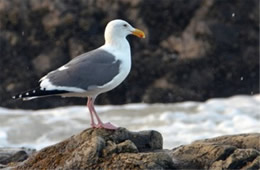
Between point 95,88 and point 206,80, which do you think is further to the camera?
point 206,80

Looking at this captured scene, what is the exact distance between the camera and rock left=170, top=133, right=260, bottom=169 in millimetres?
5254

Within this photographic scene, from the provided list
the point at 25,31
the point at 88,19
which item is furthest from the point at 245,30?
the point at 25,31

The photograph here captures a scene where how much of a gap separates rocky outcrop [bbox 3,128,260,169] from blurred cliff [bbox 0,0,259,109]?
6438 mm

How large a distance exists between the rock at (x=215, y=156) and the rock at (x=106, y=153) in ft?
0.52

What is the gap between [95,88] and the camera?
6.36 metres

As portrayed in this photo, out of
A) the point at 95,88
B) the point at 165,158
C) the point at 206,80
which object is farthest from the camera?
the point at 206,80

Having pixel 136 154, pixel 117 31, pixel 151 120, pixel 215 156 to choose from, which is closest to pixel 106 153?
pixel 136 154

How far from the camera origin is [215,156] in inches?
211

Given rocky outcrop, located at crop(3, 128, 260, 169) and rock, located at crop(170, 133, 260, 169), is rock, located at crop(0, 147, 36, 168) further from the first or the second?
rock, located at crop(170, 133, 260, 169)

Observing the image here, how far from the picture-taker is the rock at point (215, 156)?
17.2 feet

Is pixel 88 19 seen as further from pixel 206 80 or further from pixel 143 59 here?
pixel 206 80

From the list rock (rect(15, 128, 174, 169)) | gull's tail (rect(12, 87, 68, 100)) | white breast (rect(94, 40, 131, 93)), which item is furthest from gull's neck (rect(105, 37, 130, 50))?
rock (rect(15, 128, 174, 169))

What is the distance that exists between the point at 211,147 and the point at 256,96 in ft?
23.9

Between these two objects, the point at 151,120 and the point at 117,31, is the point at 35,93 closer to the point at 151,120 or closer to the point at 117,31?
the point at 117,31
